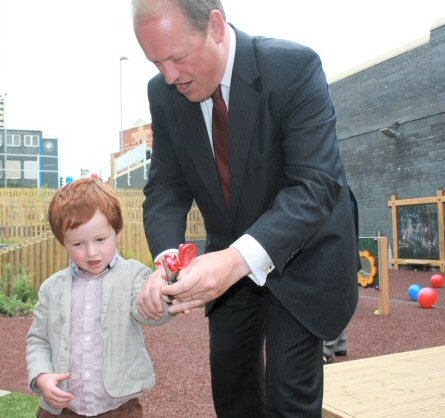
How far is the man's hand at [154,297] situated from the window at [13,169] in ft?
234

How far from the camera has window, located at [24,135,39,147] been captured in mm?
72062

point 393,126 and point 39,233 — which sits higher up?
point 393,126

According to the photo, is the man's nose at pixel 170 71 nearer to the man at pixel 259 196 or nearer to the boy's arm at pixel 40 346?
the man at pixel 259 196

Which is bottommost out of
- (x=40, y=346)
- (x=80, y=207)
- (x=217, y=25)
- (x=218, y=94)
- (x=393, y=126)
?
(x=40, y=346)

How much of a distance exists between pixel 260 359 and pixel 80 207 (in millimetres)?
959

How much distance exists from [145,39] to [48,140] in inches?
3056

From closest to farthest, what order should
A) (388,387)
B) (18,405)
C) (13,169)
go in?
(388,387) < (18,405) < (13,169)

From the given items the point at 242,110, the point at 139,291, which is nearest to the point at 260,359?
the point at 139,291

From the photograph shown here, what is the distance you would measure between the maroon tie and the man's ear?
0.62ft

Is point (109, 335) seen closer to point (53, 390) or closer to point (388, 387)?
point (53, 390)

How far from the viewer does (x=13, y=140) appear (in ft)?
235

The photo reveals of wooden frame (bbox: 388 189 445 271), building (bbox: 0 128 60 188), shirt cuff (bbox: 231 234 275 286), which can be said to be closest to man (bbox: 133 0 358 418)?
shirt cuff (bbox: 231 234 275 286)

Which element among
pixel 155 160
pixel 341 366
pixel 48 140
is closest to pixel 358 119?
pixel 341 366

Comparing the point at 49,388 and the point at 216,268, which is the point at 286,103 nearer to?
the point at 216,268
